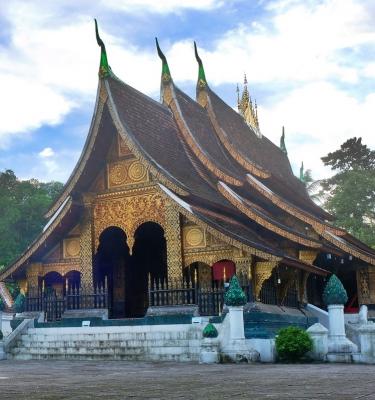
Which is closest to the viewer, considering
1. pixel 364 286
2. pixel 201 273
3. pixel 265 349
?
pixel 265 349

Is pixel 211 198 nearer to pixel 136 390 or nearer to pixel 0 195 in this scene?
pixel 136 390

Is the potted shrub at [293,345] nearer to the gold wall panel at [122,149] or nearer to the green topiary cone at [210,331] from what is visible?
the green topiary cone at [210,331]

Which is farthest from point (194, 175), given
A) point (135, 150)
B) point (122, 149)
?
point (135, 150)

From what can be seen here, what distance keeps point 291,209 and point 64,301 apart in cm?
686

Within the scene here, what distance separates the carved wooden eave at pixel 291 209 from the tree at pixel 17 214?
23.7m

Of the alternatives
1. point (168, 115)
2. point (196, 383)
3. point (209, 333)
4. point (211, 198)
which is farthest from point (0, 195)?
point (196, 383)

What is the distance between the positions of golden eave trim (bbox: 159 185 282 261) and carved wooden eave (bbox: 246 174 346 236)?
3.23 metres

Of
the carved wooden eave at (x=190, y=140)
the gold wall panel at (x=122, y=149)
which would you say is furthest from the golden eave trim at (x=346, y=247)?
the gold wall panel at (x=122, y=149)

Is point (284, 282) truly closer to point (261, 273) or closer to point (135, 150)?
point (261, 273)

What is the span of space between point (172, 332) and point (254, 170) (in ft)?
22.8

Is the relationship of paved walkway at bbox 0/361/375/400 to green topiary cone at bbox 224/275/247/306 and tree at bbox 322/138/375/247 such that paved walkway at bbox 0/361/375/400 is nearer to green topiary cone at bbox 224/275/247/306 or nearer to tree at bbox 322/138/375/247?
green topiary cone at bbox 224/275/247/306

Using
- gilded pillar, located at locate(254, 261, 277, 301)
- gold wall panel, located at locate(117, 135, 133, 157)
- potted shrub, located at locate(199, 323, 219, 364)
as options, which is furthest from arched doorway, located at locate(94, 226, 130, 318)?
potted shrub, located at locate(199, 323, 219, 364)

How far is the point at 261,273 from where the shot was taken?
1429cm

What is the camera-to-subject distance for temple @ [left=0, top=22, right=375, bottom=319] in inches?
591
